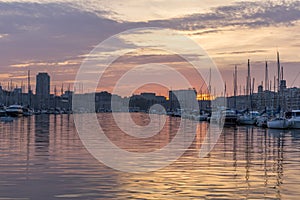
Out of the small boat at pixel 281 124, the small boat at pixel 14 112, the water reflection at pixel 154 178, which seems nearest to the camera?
the water reflection at pixel 154 178

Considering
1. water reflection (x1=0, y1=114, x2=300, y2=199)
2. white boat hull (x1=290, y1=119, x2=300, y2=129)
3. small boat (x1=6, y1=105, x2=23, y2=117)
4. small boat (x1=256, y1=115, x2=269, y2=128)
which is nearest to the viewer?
water reflection (x1=0, y1=114, x2=300, y2=199)

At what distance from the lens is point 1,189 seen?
20.2 m

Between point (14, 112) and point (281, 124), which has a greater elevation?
point (281, 124)

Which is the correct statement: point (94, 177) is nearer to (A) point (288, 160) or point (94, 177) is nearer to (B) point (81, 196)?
(B) point (81, 196)

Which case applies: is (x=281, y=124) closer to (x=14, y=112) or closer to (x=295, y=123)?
(x=295, y=123)

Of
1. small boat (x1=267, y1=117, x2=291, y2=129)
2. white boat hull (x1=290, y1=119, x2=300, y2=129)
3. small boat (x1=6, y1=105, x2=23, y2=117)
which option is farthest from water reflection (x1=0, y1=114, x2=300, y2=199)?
small boat (x1=6, y1=105, x2=23, y2=117)

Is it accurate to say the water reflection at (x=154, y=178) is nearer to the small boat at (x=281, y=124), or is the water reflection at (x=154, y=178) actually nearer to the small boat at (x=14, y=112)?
the small boat at (x=281, y=124)

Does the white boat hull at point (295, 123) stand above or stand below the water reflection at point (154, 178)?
above

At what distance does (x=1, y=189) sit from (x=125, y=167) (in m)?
8.50

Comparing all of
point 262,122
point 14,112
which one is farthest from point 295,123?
point 14,112

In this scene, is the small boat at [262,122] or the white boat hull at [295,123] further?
the small boat at [262,122]

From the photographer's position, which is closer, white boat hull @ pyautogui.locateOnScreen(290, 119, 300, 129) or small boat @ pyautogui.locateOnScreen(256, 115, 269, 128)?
white boat hull @ pyautogui.locateOnScreen(290, 119, 300, 129)

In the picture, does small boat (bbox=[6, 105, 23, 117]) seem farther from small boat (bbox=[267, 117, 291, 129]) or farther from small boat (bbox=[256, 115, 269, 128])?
small boat (bbox=[267, 117, 291, 129])

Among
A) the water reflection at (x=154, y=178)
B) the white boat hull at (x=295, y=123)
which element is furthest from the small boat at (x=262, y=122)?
the water reflection at (x=154, y=178)
